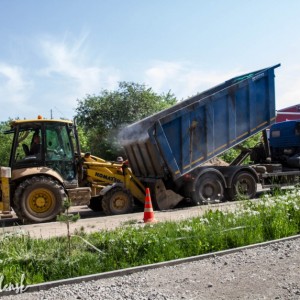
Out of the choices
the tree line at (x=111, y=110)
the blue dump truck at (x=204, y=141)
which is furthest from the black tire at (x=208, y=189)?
the tree line at (x=111, y=110)

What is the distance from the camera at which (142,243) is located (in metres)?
5.96

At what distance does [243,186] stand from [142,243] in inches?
294

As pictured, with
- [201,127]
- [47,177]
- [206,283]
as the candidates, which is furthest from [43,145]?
[206,283]

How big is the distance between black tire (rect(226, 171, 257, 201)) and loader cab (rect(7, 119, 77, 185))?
4674 millimetres

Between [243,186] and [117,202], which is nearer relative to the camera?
[117,202]

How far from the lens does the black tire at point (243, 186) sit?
40.9 ft

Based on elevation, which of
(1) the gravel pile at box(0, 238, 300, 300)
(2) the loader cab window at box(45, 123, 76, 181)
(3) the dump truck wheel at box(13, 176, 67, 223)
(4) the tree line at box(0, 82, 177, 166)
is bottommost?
(1) the gravel pile at box(0, 238, 300, 300)

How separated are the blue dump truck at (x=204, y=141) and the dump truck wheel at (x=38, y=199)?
2.68 meters

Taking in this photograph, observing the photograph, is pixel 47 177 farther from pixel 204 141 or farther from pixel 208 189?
pixel 208 189

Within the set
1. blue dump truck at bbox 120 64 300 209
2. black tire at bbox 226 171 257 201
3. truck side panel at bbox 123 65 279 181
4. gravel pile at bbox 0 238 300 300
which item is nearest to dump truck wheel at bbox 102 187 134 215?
blue dump truck at bbox 120 64 300 209

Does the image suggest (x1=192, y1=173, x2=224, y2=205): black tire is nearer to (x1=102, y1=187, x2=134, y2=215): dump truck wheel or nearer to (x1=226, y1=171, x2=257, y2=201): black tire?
(x1=226, y1=171, x2=257, y2=201): black tire

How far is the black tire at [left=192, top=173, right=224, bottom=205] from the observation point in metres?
11.8

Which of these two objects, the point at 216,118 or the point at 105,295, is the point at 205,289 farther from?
the point at 216,118

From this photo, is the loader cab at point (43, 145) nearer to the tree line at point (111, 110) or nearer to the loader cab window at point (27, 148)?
the loader cab window at point (27, 148)
